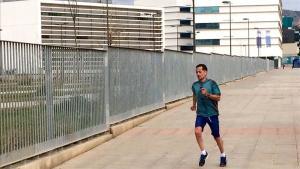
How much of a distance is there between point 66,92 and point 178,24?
151m

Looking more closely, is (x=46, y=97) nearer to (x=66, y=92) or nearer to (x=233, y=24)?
(x=66, y=92)

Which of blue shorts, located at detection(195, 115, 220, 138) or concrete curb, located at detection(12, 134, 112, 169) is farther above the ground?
blue shorts, located at detection(195, 115, 220, 138)

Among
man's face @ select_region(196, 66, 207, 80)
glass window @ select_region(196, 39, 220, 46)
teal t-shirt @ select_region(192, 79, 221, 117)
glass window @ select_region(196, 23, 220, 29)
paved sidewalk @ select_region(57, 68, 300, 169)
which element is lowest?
paved sidewalk @ select_region(57, 68, 300, 169)

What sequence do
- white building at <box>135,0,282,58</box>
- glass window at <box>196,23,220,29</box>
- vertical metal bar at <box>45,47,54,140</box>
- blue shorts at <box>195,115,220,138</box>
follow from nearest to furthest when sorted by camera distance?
blue shorts at <box>195,115,220,138</box> < vertical metal bar at <box>45,47,54,140</box> < white building at <box>135,0,282,58</box> < glass window at <box>196,23,220,29</box>

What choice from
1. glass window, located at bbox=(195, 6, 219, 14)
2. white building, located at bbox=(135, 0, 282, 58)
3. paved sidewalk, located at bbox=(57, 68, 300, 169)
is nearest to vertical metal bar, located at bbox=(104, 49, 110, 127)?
paved sidewalk, located at bbox=(57, 68, 300, 169)

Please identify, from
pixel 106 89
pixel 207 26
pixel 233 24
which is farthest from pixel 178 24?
pixel 106 89

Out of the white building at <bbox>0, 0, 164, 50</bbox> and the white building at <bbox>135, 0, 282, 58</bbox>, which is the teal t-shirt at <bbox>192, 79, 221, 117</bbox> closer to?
the white building at <bbox>0, 0, 164, 50</bbox>

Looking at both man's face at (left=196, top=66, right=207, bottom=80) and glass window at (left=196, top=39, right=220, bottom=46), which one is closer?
man's face at (left=196, top=66, right=207, bottom=80)

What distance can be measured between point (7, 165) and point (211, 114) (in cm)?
304

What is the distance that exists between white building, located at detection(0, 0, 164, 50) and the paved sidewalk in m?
78.4

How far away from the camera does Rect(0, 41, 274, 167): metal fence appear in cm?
844

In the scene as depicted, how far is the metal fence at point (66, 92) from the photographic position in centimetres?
844

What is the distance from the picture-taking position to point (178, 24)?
529 ft

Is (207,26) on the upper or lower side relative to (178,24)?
lower
